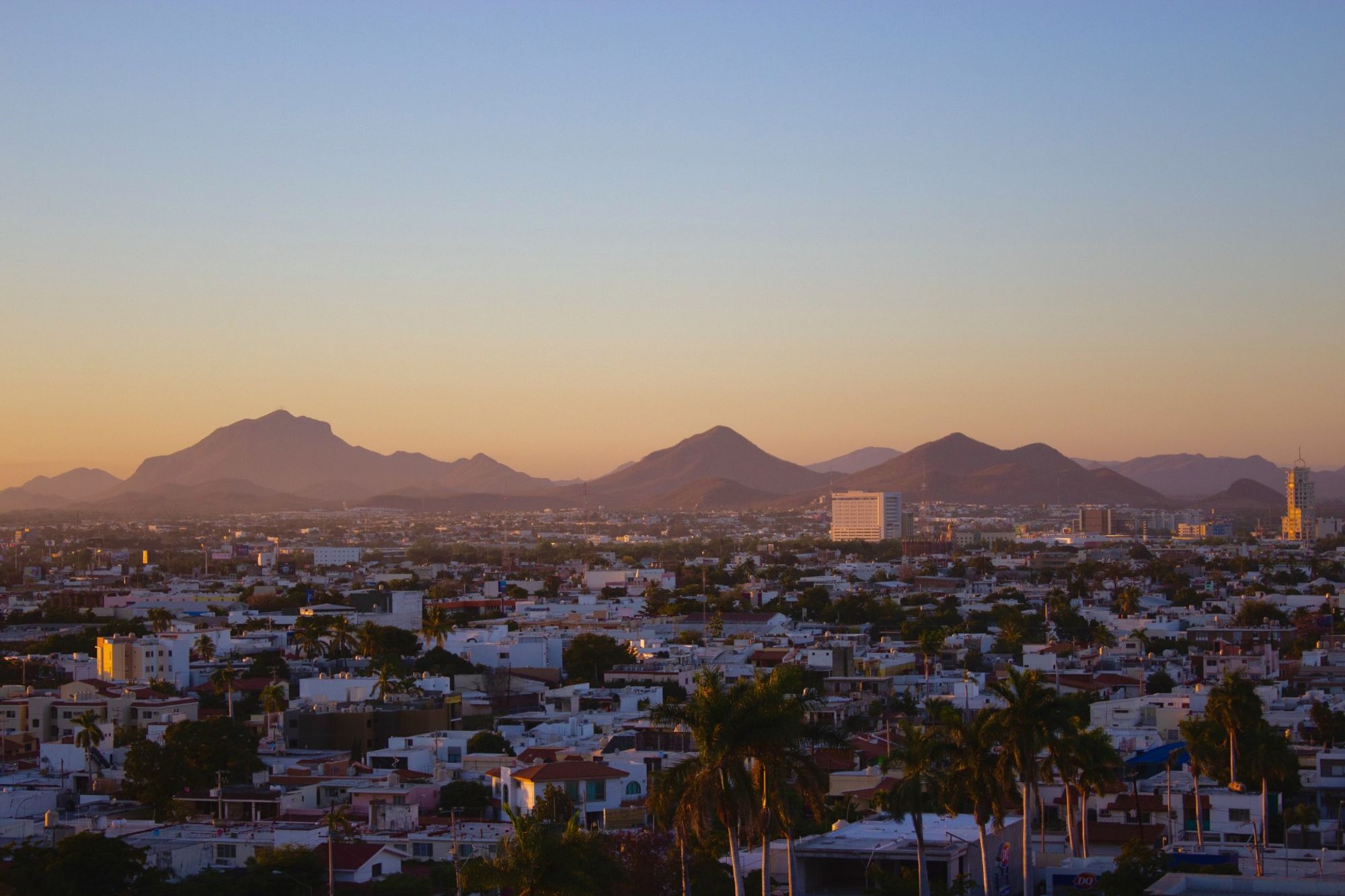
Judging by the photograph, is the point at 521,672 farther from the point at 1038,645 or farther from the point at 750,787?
the point at 750,787

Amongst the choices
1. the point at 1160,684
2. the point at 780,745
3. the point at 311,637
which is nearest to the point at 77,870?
the point at 780,745

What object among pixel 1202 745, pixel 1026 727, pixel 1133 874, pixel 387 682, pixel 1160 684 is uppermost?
pixel 1026 727

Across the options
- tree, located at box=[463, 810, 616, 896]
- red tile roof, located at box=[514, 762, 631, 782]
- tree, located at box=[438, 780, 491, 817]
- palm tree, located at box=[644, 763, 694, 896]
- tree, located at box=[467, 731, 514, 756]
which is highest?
palm tree, located at box=[644, 763, 694, 896]

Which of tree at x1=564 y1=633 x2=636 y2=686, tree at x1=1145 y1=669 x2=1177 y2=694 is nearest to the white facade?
tree at x1=564 y1=633 x2=636 y2=686

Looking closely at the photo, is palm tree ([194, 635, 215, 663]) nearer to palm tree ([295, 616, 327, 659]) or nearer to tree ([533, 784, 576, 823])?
palm tree ([295, 616, 327, 659])

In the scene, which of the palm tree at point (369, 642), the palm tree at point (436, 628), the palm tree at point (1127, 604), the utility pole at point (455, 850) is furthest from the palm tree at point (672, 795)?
the palm tree at point (1127, 604)

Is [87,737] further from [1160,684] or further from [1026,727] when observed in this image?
[1160,684]

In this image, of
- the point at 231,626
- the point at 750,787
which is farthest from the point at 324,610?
the point at 750,787
